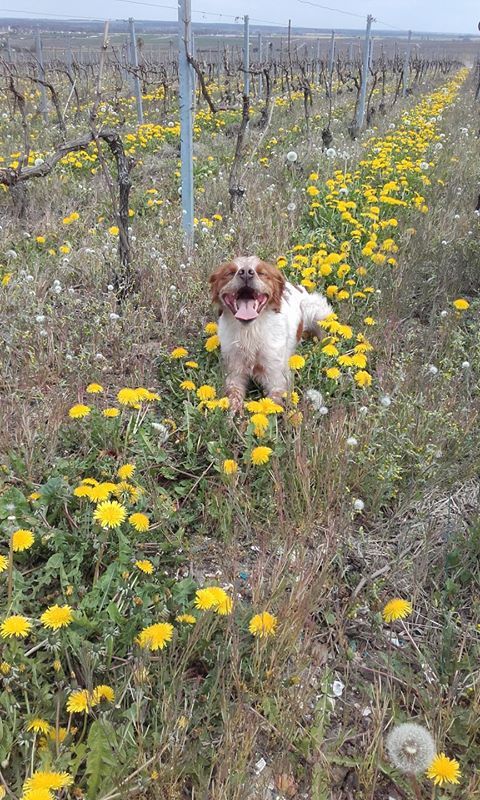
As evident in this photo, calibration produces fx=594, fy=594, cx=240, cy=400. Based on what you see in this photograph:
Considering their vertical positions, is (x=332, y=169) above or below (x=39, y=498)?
above

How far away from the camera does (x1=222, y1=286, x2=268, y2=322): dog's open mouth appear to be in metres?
3.40

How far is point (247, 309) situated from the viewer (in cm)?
342

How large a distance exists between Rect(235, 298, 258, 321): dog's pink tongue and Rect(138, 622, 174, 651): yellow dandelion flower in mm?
2043

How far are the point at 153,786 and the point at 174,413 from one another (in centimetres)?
202

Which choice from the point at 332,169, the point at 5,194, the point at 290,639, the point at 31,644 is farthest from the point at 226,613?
the point at 332,169

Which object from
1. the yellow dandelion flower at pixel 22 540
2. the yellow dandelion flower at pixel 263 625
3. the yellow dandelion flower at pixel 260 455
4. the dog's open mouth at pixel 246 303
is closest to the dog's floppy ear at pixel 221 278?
the dog's open mouth at pixel 246 303

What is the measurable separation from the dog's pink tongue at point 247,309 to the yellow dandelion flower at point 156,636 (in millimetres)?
2043

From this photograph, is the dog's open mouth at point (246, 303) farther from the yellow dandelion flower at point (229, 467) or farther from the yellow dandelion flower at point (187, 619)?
the yellow dandelion flower at point (187, 619)

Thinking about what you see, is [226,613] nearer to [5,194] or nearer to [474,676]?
[474,676]

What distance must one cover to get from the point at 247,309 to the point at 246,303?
0.13 ft

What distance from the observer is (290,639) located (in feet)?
6.11

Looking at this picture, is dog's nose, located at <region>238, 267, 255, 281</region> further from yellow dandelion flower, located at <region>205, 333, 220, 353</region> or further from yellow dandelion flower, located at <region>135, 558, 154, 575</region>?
yellow dandelion flower, located at <region>135, 558, 154, 575</region>

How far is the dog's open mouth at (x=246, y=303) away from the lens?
340 centimetres

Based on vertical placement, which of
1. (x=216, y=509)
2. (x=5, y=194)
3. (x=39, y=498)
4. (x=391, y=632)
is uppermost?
(x=5, y=194)
